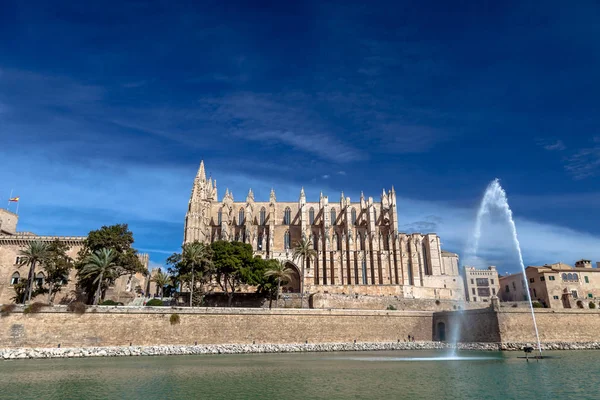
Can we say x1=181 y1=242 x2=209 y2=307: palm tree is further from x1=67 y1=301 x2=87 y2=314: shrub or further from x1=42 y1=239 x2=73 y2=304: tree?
x1=42 y1=239 x2=73 y2=304: tree

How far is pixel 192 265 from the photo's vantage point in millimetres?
43062

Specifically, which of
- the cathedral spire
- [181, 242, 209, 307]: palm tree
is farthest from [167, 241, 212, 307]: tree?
the cathedral spire

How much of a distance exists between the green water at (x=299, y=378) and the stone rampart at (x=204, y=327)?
412 centimetres

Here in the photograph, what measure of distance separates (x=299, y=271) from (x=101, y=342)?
32.5 meters

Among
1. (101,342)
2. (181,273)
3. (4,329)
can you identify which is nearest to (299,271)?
(181,273)

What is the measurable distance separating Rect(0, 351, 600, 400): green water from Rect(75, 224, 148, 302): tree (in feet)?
39.2

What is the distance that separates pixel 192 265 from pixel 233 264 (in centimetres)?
420

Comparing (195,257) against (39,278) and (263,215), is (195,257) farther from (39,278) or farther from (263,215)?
(263,215)

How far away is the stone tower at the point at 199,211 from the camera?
201 ft

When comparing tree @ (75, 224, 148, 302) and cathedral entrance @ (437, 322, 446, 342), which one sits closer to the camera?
tree @ (75, 224, 148, 302)

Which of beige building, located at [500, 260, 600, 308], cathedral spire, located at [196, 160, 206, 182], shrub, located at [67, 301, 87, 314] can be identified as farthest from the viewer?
cathedral spire, located at [196, 160, 206, 182]

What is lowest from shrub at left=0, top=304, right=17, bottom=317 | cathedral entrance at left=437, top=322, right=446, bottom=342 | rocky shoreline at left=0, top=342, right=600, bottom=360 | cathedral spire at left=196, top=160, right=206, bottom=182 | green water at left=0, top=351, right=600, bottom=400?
green water at left=0, top=351, right=600, bottom=400

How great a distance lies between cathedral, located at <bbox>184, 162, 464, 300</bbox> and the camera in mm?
62812

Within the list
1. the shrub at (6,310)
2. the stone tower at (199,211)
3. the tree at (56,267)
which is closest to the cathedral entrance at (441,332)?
the stone tower at (199,211)
